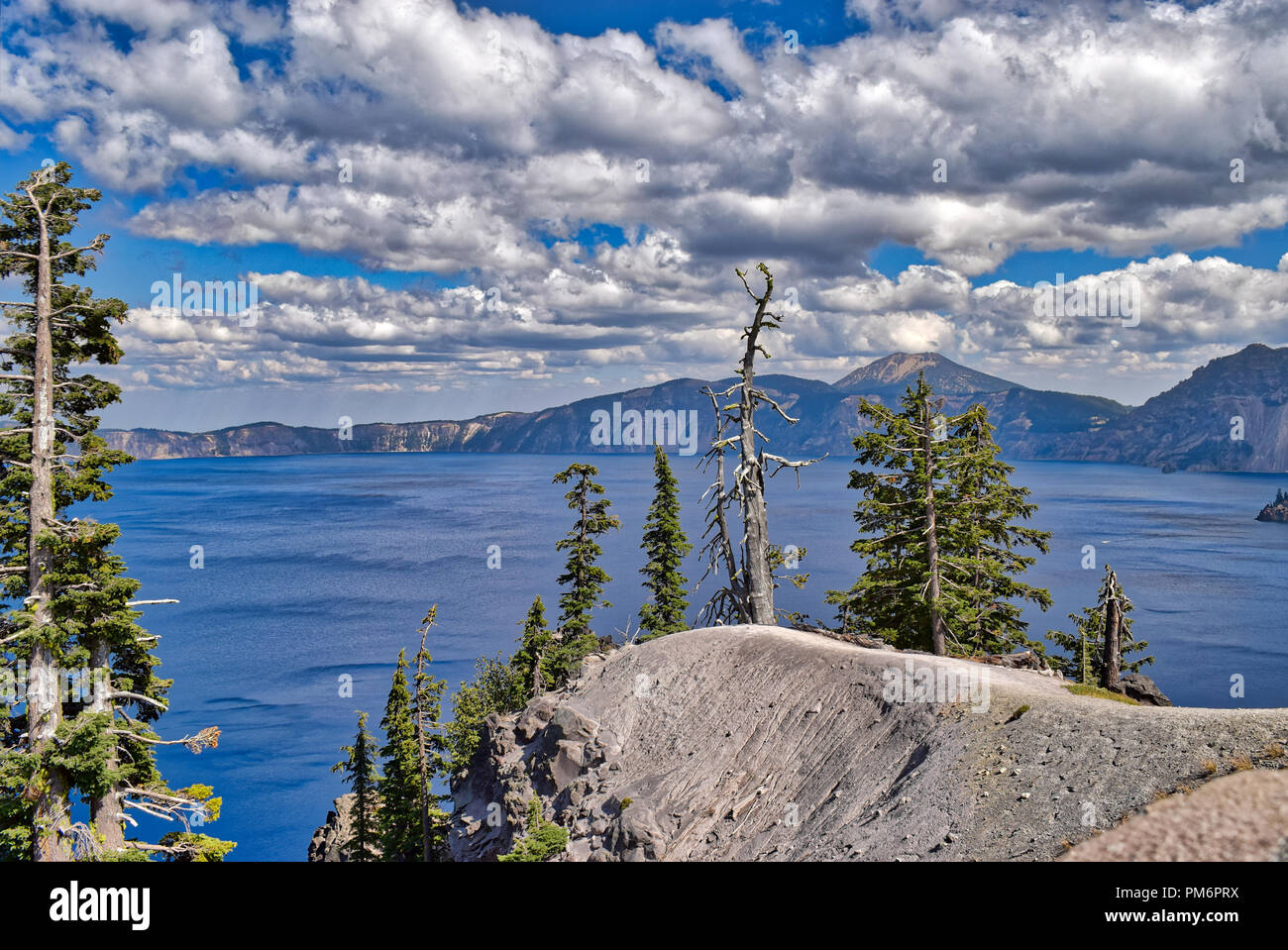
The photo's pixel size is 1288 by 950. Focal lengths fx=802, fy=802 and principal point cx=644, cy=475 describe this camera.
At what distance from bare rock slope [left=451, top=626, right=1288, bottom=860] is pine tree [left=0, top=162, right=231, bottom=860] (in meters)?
11.1

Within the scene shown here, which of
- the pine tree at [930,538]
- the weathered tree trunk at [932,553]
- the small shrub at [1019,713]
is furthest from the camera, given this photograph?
the pine tree at [930,538]

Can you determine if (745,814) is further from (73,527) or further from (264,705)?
(264,705)

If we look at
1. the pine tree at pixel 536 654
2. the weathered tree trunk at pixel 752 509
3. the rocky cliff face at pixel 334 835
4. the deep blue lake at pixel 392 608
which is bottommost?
the rocky cliff face at pixel 334 835

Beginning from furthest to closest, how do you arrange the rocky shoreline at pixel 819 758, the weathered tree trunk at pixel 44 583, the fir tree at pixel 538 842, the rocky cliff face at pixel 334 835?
the rocky cliff face at pixel 334 835, the fir tree at pixel 538 842, the weathered tree trunk at pixel 44 583, the rocky shoreline at pixel 819 758

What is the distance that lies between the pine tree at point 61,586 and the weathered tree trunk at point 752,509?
20.9 m

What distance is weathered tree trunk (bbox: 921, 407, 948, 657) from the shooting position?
30.4 metres

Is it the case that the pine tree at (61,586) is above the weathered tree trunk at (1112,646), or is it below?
above

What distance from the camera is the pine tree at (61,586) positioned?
15.4 m

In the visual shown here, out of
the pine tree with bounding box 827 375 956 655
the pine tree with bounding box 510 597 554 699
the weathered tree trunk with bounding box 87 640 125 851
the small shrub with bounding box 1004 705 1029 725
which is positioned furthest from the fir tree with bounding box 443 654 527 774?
the small shrub with bounding box 1004 705 1029 725

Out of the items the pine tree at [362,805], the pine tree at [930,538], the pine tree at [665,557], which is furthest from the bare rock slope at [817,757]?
the pine tree at [665,557]

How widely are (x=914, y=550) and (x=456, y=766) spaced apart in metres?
27.3

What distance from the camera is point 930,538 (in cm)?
3108

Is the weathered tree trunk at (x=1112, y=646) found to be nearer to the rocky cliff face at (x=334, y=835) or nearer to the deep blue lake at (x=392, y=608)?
the rocky cliff face at (x=334, y=835)
